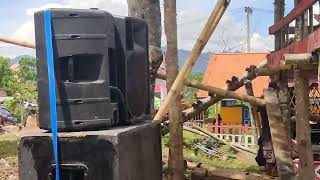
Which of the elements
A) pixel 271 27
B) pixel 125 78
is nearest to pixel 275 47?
pixel 271 27

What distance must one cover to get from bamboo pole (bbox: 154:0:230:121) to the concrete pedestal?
113 cm

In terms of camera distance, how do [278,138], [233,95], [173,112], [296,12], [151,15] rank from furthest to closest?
[151,15] → [233,95] → [278,138] → [173,112] → [296,12]

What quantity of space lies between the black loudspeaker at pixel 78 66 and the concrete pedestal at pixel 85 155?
0.54ft

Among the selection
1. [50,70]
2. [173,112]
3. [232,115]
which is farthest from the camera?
[232,115]

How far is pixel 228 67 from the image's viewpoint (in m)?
27.3

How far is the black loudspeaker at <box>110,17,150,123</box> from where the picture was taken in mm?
4168

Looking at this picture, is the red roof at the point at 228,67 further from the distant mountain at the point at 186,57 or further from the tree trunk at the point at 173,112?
the tree trunk at the point at 173,112

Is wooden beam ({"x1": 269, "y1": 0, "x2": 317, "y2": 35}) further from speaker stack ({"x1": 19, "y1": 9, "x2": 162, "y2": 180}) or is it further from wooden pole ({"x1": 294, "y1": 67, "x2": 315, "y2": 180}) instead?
speaker stack ({"x1": 19, "y1": 9, "x2": 162, "y2": 180})

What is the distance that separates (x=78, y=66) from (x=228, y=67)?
78.0 ft

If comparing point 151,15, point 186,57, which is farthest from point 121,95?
point 151,15

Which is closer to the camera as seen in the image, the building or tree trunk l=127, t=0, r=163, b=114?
tree trunk l=127, t=0, r=163, b=114

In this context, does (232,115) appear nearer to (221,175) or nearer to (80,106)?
(221,175)

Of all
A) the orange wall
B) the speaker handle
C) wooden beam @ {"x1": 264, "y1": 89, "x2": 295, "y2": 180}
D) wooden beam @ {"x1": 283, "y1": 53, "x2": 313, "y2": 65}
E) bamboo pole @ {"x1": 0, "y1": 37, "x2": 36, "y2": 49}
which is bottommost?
the orange wall

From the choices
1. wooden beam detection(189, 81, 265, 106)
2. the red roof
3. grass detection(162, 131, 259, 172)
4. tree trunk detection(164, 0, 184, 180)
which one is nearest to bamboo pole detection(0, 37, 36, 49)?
tree trunk detection(164, 0, 184, 180)
